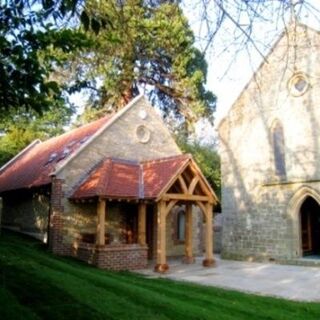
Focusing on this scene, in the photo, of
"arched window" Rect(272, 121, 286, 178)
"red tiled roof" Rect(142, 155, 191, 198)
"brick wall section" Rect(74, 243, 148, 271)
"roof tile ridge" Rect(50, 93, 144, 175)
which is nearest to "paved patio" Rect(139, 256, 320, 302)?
"brick wall section" Rect(74, 243, 148, 271)

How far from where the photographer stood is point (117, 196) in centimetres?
1573

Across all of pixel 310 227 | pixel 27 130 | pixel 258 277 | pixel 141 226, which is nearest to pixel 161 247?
pixel 141 226

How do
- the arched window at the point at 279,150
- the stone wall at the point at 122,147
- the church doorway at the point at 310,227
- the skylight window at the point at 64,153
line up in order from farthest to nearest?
1. the church doorway at the point at 310,227
2. the arched window at the point at 279,150
3. the skylight window at the point at 64,153
4. the stone wall at the point at 122,147

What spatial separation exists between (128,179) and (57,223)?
10.7 ft

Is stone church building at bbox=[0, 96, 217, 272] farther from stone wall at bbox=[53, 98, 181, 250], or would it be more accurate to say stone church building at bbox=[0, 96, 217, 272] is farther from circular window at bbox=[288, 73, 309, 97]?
circular window at bbox=[288, 73, 309, 97]

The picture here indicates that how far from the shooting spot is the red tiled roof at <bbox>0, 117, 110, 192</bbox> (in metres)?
19.2

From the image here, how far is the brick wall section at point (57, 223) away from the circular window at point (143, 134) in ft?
15.5

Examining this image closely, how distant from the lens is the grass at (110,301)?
23.2 ft

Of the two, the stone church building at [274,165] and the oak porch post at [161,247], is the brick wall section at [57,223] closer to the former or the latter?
the oak porch post at [161,247]

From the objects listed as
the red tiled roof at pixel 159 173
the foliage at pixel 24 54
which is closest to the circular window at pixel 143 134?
the red tiled roof at pixel 159 173

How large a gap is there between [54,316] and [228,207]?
606 inches

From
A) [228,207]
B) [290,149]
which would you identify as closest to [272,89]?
[290,149]

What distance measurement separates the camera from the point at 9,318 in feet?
20.3

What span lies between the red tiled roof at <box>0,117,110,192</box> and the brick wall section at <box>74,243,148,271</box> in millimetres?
3664
